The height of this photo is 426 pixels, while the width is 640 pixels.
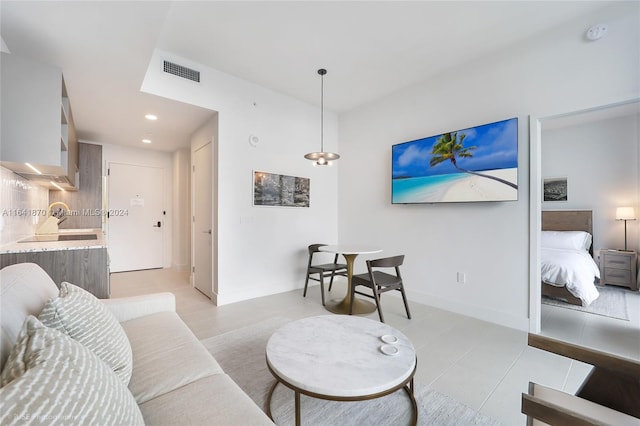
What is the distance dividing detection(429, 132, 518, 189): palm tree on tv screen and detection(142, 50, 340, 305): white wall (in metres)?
1.77

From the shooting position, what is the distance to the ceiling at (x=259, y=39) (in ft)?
5.98

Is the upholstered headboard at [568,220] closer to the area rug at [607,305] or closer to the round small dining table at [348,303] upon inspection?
the area rug at [607,305]

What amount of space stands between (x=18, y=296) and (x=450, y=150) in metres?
3.59

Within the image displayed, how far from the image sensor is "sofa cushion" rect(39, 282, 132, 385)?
102 cm

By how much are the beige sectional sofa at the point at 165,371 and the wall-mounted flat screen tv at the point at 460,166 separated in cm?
290

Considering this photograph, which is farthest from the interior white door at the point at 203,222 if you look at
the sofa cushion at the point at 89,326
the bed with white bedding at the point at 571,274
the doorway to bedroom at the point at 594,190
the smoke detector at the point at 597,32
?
the bed with white bedding at the point at 571,274

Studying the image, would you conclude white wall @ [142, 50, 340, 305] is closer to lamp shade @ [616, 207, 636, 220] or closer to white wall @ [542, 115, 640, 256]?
white wall @ [542, 115, 640, 256]

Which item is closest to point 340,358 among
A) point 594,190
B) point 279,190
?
point 279,190

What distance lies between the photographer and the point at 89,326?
1080mm

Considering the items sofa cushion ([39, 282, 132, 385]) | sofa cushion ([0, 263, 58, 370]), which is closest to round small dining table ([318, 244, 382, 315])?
sofa cushion ([39, 282, 132, 385])

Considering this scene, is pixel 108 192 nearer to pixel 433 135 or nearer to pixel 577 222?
pixel 433 135

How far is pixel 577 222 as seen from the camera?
4488 mm

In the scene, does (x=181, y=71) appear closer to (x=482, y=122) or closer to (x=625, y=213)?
(x=482, y=122)

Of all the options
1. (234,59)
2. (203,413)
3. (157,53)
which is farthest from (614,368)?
(157,53)
